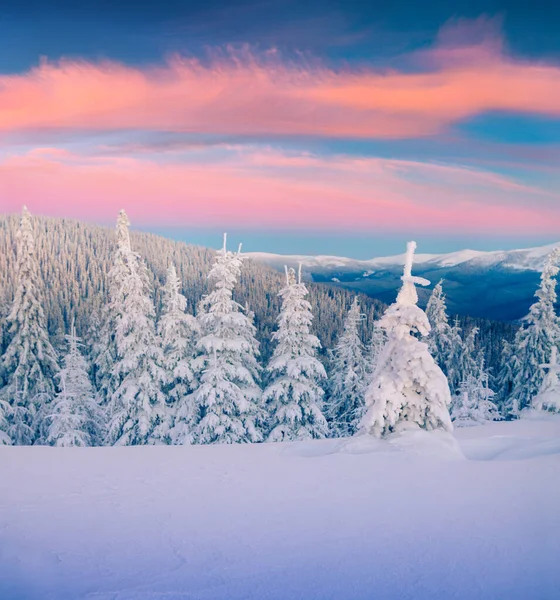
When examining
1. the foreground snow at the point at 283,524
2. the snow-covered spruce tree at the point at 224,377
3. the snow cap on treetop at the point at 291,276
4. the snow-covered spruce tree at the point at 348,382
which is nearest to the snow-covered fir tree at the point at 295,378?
the snow cap on treetop at the point at 291,276

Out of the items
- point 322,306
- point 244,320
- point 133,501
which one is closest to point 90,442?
point 244,320

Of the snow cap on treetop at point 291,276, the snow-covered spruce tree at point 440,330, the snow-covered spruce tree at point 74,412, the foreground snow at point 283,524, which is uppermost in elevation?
the snow cap on treetop at point 291,276

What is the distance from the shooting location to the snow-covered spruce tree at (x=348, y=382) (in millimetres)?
30078

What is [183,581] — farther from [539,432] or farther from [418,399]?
[539,432]

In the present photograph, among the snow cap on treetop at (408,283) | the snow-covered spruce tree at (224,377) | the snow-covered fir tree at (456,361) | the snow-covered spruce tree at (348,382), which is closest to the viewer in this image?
the snow cap on treetop at (408,283)

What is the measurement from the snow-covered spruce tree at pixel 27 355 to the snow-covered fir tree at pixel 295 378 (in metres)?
16.1

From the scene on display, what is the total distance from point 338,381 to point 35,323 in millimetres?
20274

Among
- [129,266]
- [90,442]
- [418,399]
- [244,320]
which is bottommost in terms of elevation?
[90,442]

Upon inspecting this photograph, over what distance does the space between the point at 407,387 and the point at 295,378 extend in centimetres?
974

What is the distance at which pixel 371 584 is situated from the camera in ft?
18.5

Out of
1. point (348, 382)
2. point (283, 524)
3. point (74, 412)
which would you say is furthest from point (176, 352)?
point (283, 524)

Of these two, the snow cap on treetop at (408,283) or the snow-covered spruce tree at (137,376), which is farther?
the snow-covered spruce tree at (137,376)

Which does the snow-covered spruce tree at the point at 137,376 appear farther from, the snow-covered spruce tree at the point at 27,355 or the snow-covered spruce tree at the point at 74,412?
the snow-covered spruce tree at the point at 27,355

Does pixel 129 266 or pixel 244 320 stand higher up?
pixel 129 266
